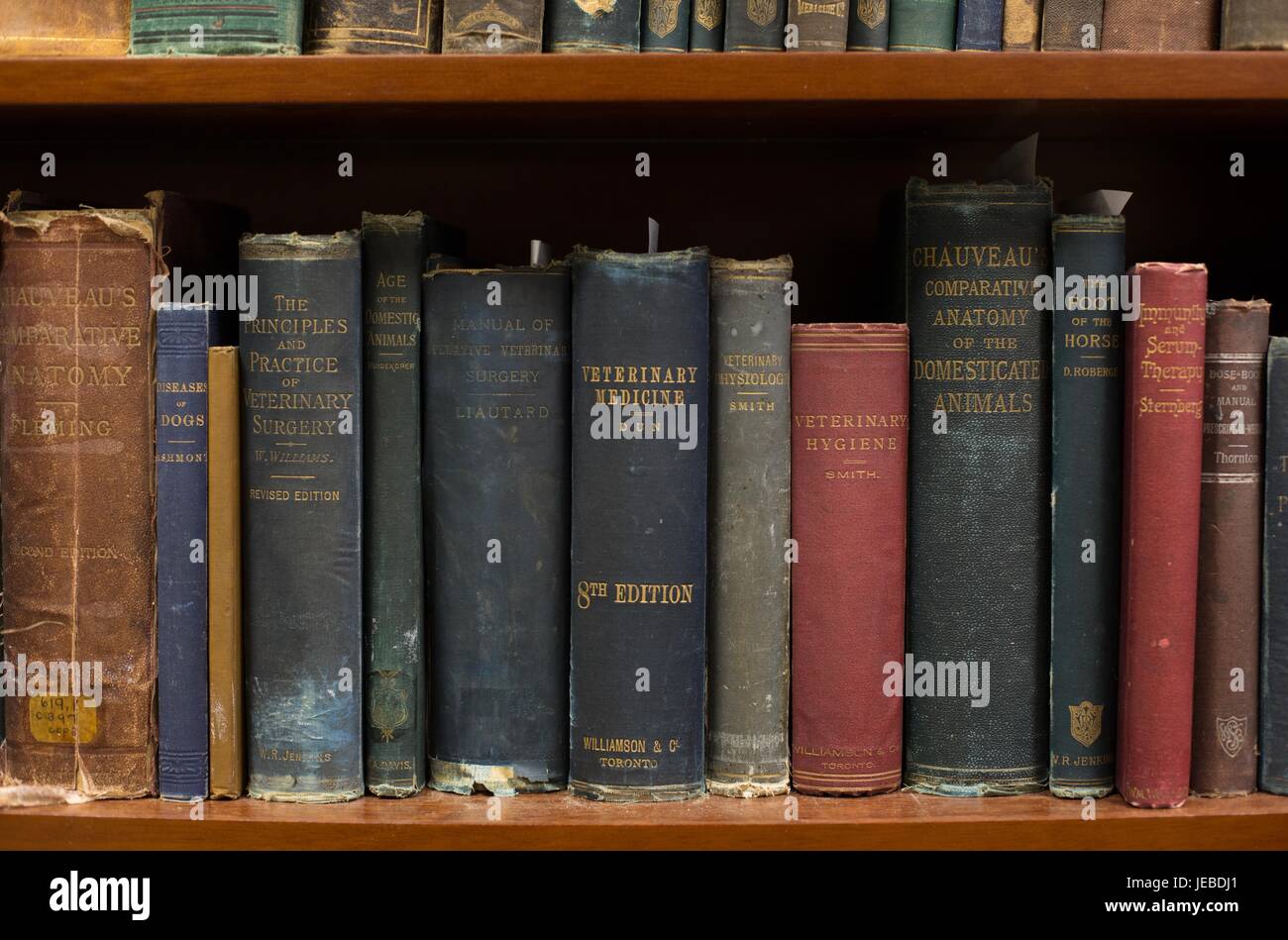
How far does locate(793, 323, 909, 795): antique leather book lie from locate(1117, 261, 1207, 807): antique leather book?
0.13 meters

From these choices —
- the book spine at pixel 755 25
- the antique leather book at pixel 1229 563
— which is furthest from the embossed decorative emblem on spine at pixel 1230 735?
the book spine at pixel 755 25

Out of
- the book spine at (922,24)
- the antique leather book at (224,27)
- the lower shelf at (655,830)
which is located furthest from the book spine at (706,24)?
the lower shelf at (655,830)

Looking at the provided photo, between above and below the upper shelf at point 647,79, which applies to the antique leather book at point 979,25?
above

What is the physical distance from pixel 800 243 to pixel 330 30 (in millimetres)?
404

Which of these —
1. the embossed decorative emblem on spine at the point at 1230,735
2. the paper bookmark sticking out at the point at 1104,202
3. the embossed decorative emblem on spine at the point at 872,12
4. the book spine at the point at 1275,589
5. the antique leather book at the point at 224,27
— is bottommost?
the embossed decorative emblem on spine at the point at 1230,735

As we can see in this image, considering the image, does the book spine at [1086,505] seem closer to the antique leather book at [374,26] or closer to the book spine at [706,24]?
the book spine at [706,24]

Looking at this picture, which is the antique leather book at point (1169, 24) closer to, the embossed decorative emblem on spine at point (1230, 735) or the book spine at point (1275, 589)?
the book spine at point (1275, 589)

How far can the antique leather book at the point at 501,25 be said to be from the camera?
2.29 ft

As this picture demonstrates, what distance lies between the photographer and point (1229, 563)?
2.39 feet

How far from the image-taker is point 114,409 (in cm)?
Answer: 72

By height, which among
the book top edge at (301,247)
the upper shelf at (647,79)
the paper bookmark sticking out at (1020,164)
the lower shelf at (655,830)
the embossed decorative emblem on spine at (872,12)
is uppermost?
the embossed decorative emblem on spine at (872,12)

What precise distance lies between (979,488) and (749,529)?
14 centimetres

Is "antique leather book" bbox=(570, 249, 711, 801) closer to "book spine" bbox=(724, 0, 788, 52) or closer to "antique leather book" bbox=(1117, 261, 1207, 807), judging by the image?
"book spine" bbox=(724, 0, 788, 52)

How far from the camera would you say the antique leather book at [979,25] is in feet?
2.33
